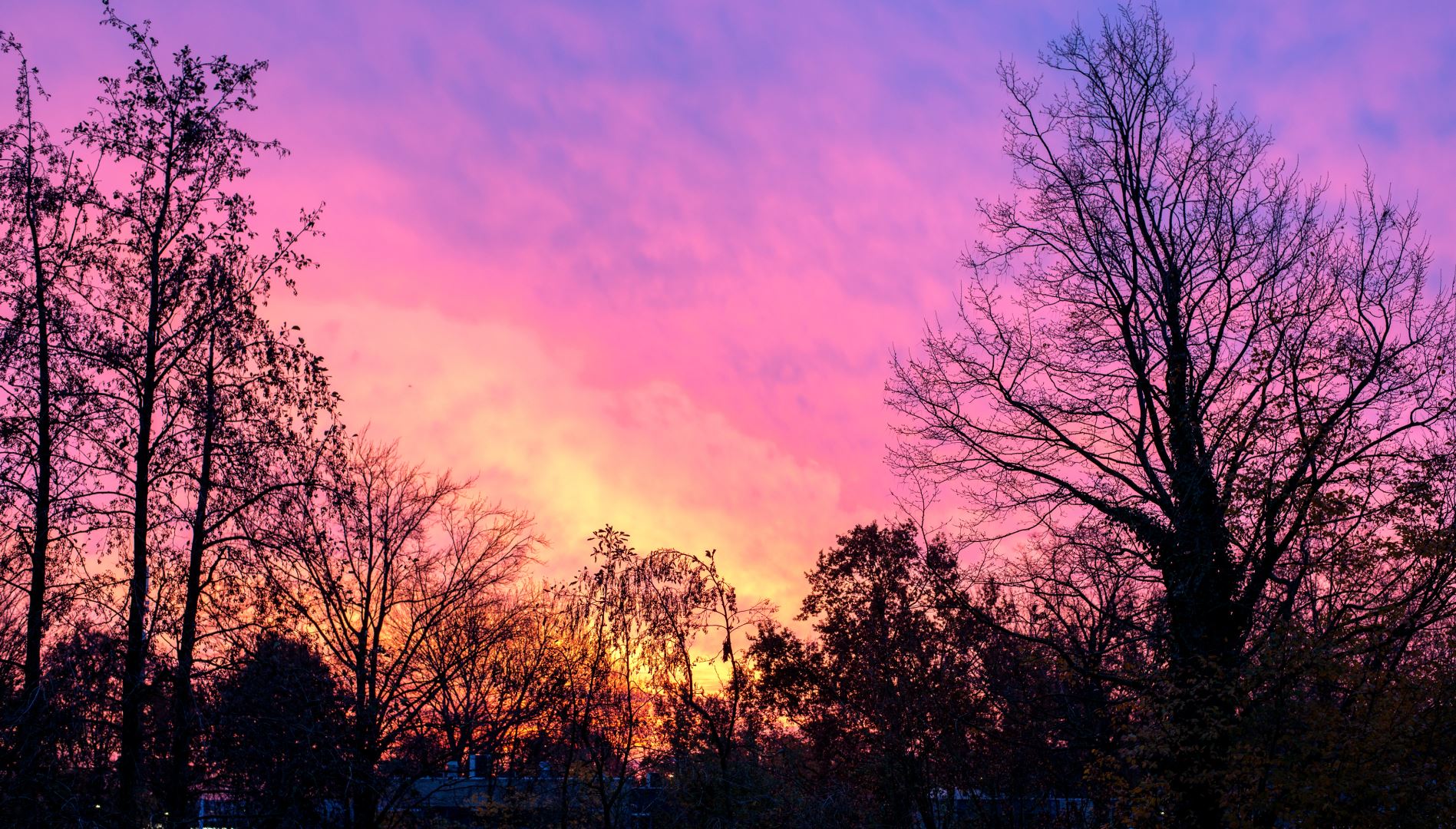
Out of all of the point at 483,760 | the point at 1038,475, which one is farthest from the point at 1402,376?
the point at 483,760

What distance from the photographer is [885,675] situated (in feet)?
122

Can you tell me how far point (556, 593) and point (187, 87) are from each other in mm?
23939

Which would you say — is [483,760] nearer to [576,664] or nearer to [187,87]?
[576,664]

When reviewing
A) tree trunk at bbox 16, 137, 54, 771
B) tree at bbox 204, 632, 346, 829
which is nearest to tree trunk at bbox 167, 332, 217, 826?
tree at bbox 204, 632, 346, 829

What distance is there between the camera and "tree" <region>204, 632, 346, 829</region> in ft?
44.2

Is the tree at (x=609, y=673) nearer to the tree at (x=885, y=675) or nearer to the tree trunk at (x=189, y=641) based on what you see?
the tree at (x=885, y=675)

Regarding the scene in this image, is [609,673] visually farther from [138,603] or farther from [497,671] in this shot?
[138,603]

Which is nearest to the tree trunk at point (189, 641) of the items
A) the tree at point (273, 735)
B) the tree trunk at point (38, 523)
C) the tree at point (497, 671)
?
the tree at point (273, 735)

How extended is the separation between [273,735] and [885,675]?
26.5 m

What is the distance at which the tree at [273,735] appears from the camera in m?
13.5

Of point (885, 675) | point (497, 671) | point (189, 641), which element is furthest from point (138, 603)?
point (885, 675)

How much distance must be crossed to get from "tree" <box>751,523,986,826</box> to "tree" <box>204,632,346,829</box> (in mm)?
18132

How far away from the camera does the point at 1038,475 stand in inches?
838

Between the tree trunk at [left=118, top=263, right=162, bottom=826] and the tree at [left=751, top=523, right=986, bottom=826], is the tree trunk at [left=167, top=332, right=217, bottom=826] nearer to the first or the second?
the tree trunk at [left=118, top=263, right=162, bottom=826]
